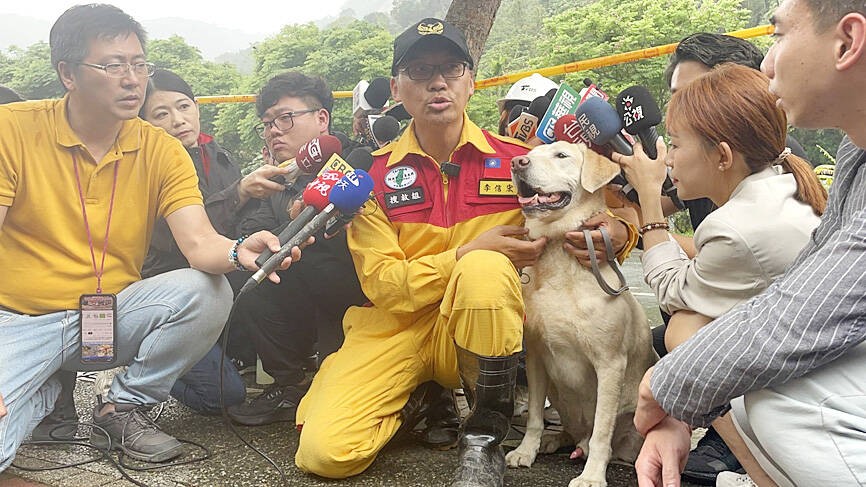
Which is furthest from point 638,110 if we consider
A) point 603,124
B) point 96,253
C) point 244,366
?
point 244,366

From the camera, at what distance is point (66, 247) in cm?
275

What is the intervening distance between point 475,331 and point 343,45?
10.9 meters

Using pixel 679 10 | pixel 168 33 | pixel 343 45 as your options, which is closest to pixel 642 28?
pixel 679 10

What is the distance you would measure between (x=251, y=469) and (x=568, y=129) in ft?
5.79

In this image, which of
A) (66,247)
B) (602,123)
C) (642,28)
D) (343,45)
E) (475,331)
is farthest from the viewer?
(642,28)

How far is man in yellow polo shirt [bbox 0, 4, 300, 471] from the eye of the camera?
8.76 ft

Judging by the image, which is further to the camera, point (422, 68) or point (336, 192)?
point (422, 68)

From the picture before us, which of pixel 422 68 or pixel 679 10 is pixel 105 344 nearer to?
pixel 422 68

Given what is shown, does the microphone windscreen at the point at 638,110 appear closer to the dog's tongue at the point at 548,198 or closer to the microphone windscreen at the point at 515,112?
the dog's tongue at the point at 548,198

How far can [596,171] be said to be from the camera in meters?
2.60

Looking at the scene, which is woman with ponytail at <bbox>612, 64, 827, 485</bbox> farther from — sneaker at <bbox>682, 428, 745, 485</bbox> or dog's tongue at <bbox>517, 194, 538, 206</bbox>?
dog's tongue at <bbox>517, 194, 538, 206</bbox>

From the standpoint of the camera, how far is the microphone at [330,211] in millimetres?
2330

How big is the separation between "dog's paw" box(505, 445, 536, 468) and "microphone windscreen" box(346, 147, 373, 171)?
131cm

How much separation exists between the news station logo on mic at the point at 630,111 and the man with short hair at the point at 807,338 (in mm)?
1084
